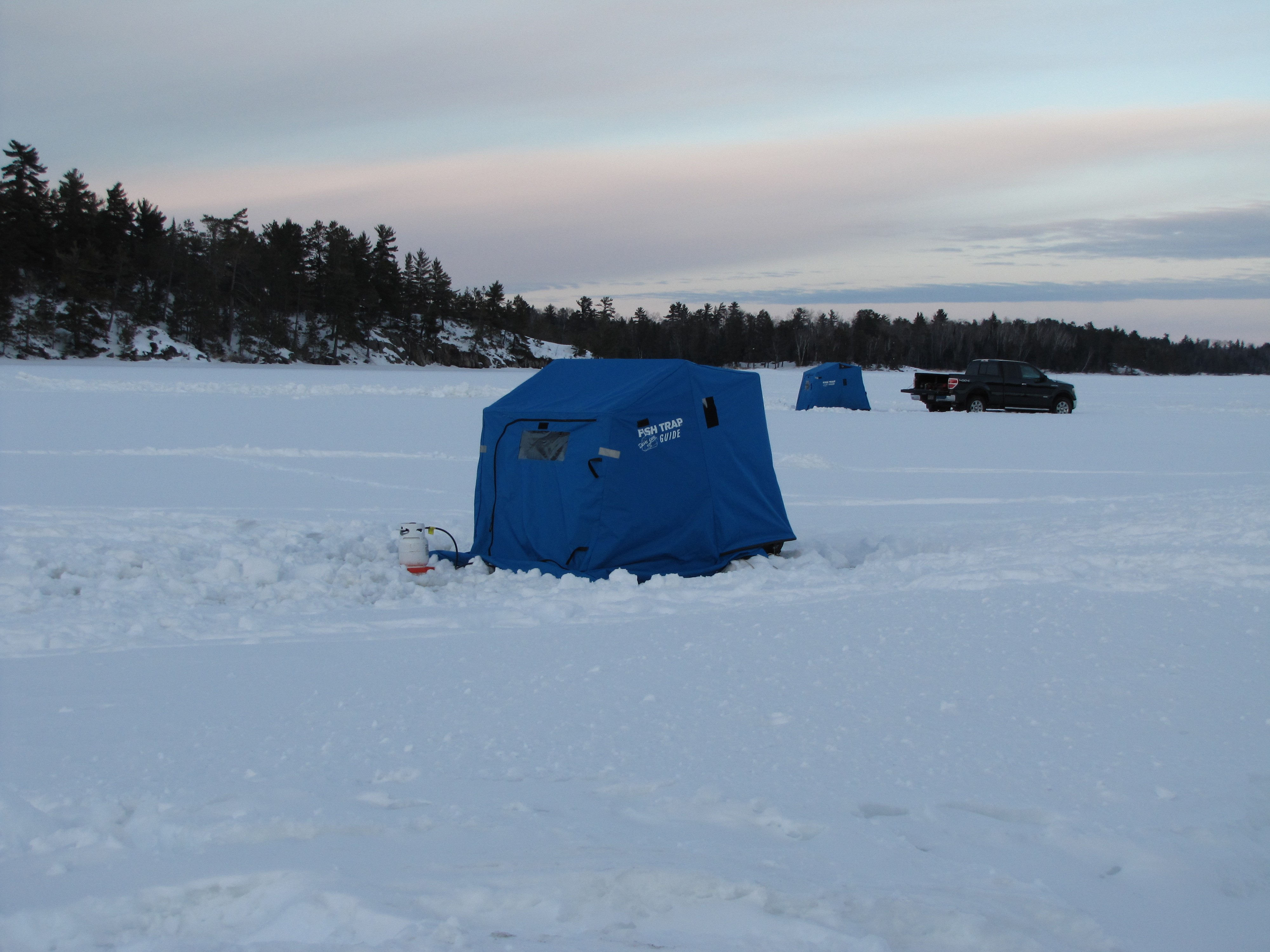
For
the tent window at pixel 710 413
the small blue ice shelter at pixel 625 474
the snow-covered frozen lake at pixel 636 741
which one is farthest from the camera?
the tent window at pixel 710 413

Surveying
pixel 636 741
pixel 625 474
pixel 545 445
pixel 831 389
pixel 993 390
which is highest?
pixel 993 390

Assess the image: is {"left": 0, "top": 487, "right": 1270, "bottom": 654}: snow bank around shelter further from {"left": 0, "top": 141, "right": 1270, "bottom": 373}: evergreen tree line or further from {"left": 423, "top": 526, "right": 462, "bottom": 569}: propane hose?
{"left": 0, "top": 141, "right": 1270, "bottom": 373}: evergreen tree line

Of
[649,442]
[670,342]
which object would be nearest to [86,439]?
[649,442]

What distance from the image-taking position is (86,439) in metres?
16.9

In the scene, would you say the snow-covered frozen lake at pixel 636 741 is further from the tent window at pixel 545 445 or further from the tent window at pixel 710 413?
the tent window at pixel 710 413

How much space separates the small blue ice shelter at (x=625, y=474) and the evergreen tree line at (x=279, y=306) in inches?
2185

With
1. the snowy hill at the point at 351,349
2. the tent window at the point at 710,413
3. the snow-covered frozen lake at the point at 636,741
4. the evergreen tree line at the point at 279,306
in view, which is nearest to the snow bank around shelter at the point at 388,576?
the snow-covered frozen lake at the point at 636,741

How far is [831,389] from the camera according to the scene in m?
28.0

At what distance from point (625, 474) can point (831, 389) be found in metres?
21.2

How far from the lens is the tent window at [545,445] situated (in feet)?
26.1

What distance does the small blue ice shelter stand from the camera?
7.73m

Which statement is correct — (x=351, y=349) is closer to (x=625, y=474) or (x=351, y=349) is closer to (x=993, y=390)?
(x=993, y=390)

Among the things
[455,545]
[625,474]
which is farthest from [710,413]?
[455,545]
